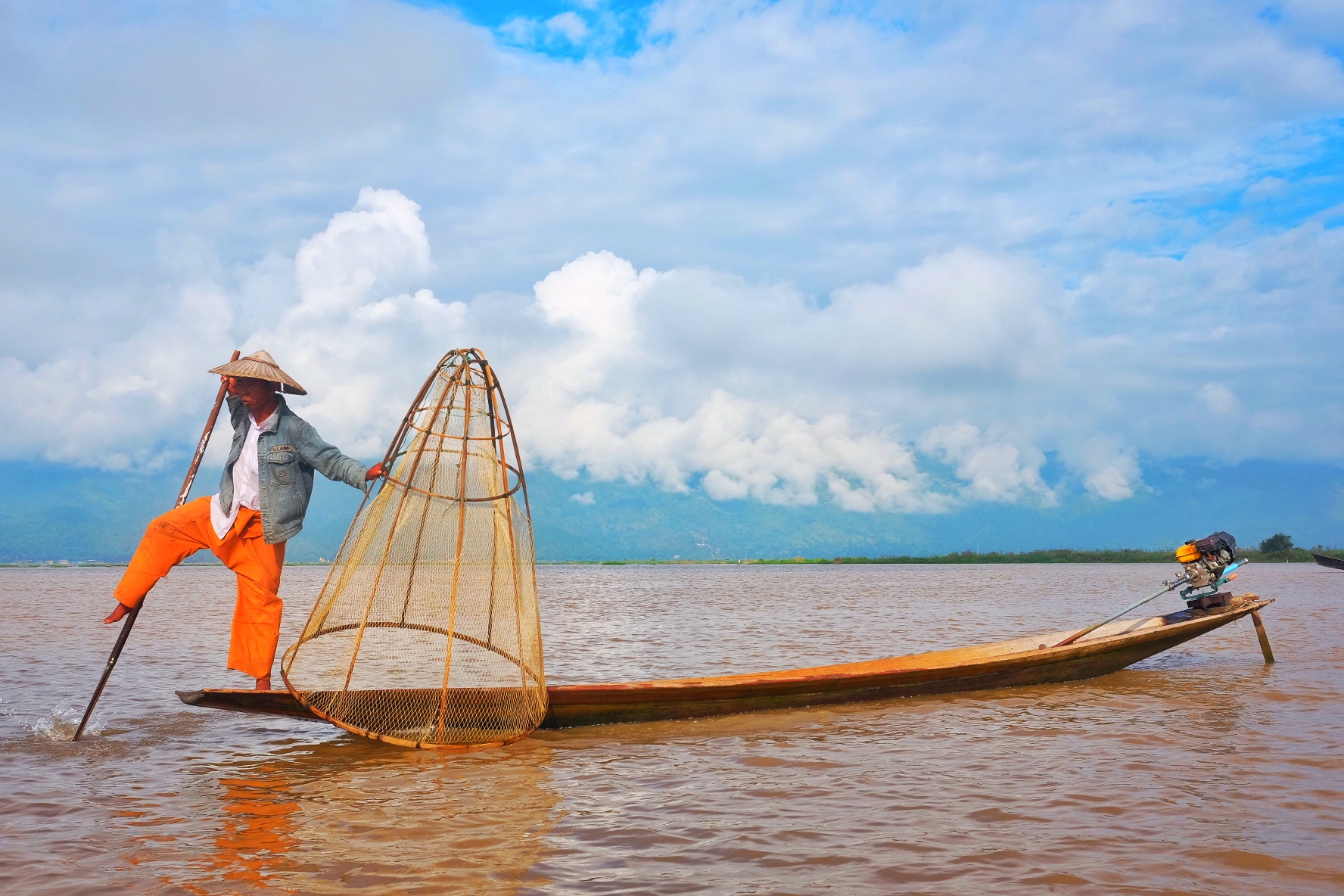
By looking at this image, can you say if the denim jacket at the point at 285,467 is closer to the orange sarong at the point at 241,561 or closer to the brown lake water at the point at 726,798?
the orange sarong at the point at 241,561

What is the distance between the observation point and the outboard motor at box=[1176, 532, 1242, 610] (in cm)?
905

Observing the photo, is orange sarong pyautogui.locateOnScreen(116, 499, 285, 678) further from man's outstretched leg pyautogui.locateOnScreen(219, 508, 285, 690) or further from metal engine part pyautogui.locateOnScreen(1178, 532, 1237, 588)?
metal engine part pyautogui.locateOnScreen(1178, 532, 1237, 588)

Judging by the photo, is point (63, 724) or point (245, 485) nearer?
point (245, 485)

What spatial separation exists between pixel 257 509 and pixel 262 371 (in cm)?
92

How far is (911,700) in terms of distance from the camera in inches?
299

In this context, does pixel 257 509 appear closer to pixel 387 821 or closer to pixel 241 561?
pixel 241 561

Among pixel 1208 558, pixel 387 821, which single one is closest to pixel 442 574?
pixel 387 821

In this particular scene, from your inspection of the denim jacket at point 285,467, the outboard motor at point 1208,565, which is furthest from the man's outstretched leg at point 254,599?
the outboard motor at point 1208,565

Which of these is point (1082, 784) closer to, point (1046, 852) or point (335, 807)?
point (1046, 852)

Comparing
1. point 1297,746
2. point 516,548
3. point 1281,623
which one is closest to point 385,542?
point 516,548

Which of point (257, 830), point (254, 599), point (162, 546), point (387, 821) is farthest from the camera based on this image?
point (254, 599)

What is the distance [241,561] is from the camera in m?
6.12

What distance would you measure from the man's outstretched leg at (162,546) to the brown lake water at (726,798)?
1052mm

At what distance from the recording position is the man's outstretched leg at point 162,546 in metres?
5.82
